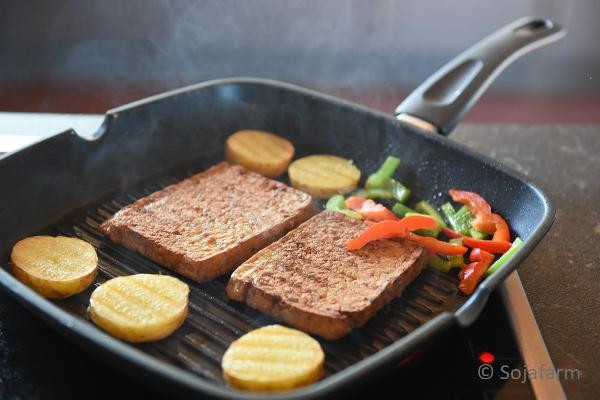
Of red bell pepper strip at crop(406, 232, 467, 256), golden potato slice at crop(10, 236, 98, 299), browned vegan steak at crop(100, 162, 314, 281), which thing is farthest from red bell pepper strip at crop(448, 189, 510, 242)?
golden potato slice at crop(10, 236, 98, 299)

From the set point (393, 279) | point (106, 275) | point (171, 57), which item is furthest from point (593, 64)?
point (106, 275)

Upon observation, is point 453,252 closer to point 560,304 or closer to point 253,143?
point 560,304

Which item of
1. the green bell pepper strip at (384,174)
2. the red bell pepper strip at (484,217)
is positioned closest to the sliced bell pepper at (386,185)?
the green bell pepper strip at (384,174)

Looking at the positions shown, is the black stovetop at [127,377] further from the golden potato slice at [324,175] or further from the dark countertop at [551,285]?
the golden potato slice at [324,175]

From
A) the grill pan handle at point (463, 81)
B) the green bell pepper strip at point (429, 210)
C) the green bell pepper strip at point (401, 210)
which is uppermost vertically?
the grill pan handle at point (463, 81)

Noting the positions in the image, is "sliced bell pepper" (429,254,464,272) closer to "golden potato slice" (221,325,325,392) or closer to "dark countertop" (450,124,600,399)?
"dark countertop" (450,124,600,399)

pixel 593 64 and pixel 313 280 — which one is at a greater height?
pixel 313 280
